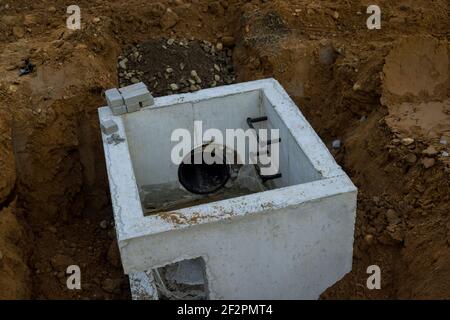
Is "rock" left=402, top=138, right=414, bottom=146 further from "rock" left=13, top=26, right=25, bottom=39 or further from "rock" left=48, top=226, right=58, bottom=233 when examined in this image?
"rock" left=13, top=26, right=25, bottom=39

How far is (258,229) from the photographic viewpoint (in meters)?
4.14

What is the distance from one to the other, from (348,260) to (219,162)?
6.13 feet

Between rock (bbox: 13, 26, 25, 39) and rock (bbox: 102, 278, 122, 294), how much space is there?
130 inches

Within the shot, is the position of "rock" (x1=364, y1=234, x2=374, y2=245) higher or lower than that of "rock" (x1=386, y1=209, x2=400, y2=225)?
lower

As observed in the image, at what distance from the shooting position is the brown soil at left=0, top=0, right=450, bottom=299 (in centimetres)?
491

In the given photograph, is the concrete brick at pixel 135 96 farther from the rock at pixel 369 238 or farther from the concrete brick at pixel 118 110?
the rock at pixel 369 238

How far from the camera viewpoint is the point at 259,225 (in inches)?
162

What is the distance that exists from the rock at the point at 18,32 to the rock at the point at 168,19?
170cm

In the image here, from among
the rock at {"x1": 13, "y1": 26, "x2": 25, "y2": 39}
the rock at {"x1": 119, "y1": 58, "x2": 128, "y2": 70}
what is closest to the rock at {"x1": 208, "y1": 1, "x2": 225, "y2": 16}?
the rock at {"x1": 119, "y1": 58, "x2": 128, "y2": 70}

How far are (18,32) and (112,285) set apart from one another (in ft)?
11.3

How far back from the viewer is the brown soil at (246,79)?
491 cm

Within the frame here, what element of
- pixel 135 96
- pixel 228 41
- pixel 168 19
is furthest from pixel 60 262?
pixel 228 41

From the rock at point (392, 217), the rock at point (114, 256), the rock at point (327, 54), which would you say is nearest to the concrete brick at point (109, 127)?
the rock at point (114, 256)

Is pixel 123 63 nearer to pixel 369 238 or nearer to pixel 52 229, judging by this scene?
pixel 52 229
